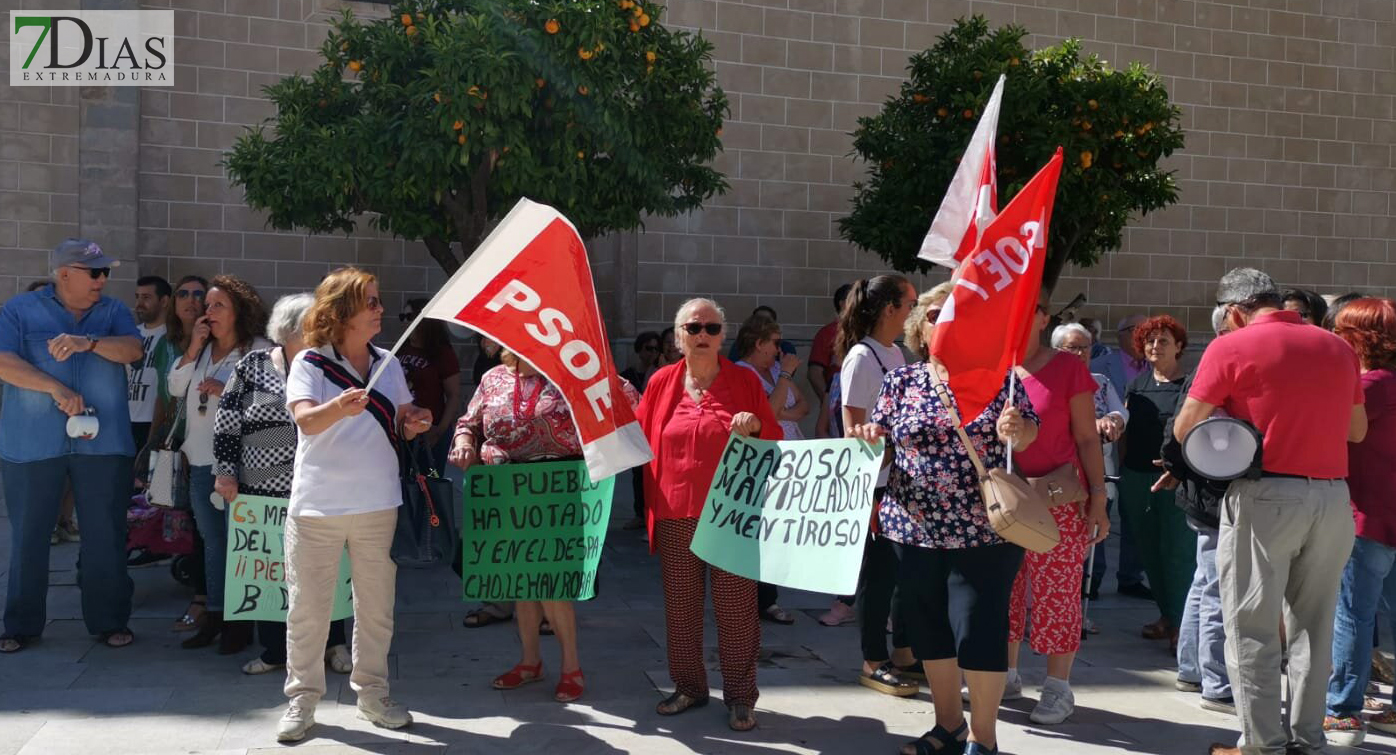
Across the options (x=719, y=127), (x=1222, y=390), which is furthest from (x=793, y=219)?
(x=1222, y=390)

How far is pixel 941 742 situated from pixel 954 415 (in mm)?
1286

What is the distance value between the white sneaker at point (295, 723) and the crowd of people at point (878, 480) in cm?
1

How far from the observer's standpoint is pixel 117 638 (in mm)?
6562

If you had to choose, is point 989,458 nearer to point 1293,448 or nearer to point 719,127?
point 1293,448

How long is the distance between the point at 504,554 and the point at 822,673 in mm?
1715

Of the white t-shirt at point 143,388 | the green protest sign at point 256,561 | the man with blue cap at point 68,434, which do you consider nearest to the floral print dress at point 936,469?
the green protest sign at point 256,561

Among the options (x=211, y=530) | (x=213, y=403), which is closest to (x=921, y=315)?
(x=213, y=403)

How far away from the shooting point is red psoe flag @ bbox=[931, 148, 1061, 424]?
15.2ft

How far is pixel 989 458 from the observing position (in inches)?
186

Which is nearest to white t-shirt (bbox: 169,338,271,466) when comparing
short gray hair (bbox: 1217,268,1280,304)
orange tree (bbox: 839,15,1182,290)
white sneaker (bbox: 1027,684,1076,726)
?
white sneaker (bbox: 1027,684,1076,726)

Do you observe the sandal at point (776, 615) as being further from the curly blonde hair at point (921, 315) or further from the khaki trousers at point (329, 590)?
the khaki trousers at point (329, 590)

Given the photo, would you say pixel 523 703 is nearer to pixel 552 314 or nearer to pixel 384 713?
pixel 384 713

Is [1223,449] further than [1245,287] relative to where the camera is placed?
No

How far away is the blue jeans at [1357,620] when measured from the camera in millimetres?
5289
